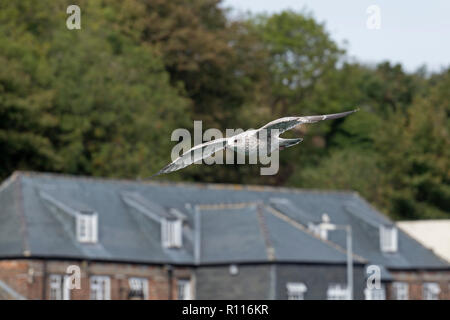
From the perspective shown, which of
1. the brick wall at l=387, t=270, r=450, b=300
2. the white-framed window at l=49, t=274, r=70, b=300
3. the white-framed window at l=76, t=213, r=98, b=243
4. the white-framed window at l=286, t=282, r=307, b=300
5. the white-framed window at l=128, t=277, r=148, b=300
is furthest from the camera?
the brick wall at l=387, t=270, r=450, b=300

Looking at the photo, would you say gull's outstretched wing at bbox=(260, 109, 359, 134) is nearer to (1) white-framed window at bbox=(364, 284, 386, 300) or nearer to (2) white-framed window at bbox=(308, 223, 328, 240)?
(1) white-framed window at bbox=(364, 284, 386, 300)

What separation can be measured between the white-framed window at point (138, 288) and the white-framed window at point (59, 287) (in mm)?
4396

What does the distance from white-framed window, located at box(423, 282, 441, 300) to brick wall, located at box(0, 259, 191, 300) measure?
49.9 ft

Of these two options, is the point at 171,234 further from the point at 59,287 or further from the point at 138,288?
the point at 59,287

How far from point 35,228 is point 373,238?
2156cm

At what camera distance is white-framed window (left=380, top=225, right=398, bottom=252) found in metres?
76.2

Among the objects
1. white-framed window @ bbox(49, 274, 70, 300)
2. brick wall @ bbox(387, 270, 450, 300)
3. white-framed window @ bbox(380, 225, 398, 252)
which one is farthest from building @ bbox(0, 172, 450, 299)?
white-framed window @ bbox(380, 225, 398, 252)

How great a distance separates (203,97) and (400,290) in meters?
26.6

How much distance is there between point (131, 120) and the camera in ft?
272

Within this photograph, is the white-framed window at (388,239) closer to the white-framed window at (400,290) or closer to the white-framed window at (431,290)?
the white-framed window at (400,290)

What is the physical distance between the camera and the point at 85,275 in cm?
6288

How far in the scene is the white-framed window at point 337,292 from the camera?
66.8 meters

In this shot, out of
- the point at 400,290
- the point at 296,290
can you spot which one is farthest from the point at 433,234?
the point at 296,290
